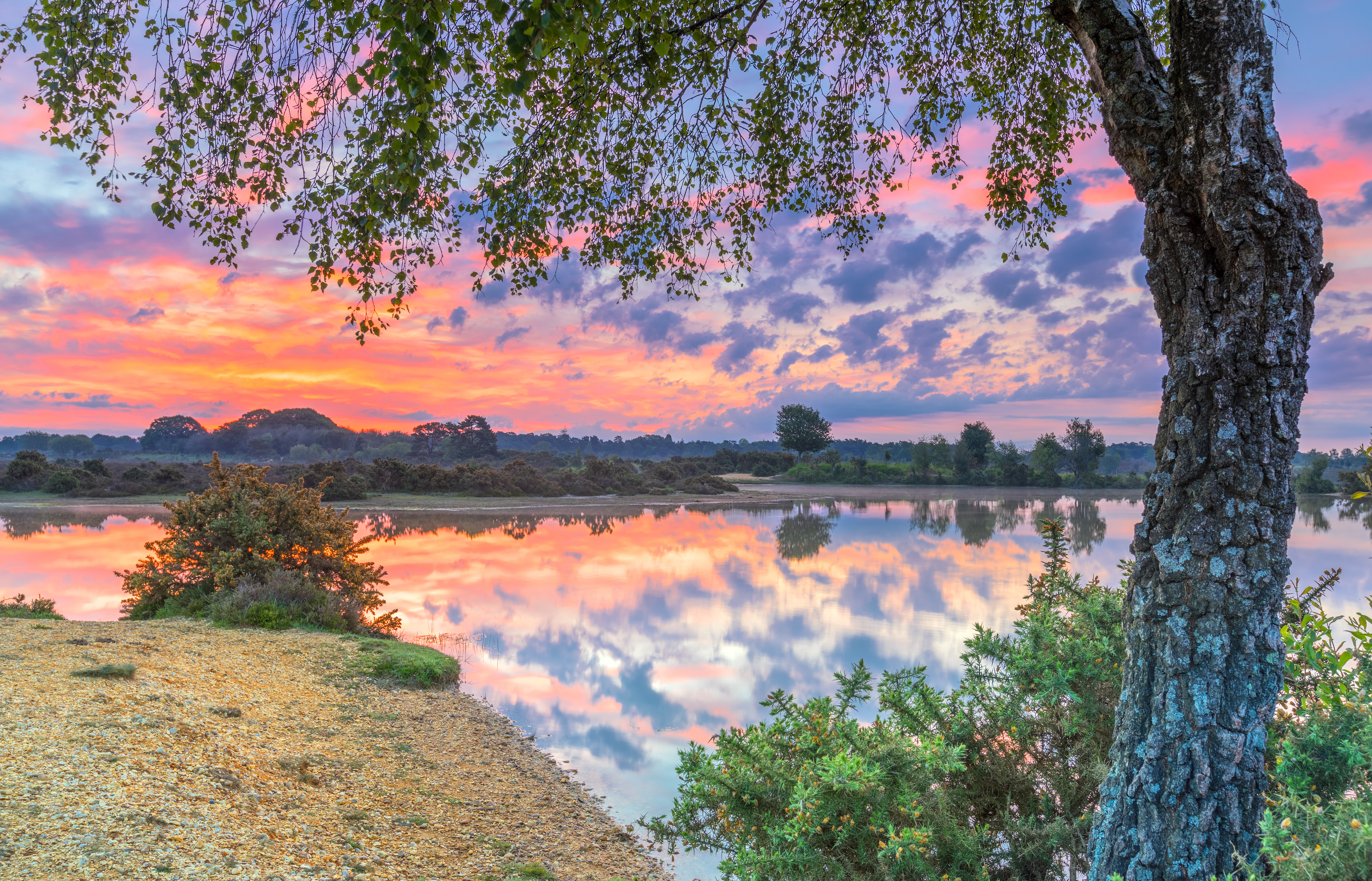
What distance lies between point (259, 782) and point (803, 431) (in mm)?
61706

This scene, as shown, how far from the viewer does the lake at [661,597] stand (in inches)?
288

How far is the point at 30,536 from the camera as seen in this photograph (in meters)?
19.2

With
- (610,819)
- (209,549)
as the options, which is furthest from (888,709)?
(209,549)

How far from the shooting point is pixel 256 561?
1042 cm

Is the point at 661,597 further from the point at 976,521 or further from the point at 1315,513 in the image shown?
the point at 1315,513

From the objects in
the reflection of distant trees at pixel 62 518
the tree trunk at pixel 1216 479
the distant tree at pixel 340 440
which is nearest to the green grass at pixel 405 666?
the tree trunk at pixel 1216 479

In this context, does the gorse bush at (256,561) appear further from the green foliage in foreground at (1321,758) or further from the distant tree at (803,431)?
the distant tree at (803,431)

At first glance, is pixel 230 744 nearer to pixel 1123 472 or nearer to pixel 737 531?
pixel 737 531

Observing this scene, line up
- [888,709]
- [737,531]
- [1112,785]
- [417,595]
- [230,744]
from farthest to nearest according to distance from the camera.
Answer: [737,531]
[417,595]
[230,744]
[888,709]
[1112,785]

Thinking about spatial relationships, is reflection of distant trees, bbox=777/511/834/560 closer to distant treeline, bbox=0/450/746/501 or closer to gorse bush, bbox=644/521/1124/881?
gorse bush, bbox=644/521/1124/881

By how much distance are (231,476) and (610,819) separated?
9387 millimetres

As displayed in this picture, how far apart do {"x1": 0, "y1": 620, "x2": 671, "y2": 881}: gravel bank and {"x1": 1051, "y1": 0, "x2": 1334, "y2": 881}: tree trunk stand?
295 centimetres

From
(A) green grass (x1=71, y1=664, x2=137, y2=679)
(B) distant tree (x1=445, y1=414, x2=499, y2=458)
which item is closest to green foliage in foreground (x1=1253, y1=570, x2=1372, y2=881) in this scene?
(A) green grass (x1=71, y1=664, x2=137, y2=679)

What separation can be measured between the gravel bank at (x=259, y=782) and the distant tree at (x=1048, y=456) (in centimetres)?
5979
